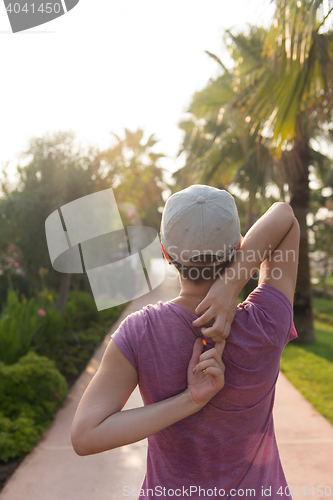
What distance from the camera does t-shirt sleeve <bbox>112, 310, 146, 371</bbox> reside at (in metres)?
1.00

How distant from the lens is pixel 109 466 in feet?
10.9

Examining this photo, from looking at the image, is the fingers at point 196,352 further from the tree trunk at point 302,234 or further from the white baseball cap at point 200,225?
the tree trunk at point 302,234

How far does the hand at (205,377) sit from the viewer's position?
0.96 meters

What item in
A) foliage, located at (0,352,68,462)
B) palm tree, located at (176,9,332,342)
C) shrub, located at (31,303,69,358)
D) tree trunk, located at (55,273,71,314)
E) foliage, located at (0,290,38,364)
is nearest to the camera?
foliage, located at (0,352,68,462)

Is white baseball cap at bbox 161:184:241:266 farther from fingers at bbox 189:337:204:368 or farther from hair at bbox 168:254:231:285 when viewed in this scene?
fingers at bbox 189:337:204:368

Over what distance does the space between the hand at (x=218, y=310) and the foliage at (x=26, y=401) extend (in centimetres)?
322

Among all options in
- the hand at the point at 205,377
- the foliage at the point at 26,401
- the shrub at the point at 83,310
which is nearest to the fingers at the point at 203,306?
the hand at the point at 205,377

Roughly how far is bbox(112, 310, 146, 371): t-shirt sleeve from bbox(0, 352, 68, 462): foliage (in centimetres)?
310

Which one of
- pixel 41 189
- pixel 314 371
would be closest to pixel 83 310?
pixel 41 189

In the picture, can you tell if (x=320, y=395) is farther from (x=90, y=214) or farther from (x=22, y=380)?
(x=90, y=214)

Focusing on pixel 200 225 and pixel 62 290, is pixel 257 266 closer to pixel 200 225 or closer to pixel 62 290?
pixel 200 225

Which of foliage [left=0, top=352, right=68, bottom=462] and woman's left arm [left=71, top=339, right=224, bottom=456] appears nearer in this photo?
woman's left arm [left=71, top=339, right=224, bottom=456]

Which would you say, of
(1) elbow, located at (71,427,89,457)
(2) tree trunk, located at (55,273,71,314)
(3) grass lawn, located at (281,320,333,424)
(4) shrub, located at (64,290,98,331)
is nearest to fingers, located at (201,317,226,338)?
(1) elbow, located at (71,427,89,457)

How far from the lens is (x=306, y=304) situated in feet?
24.9
